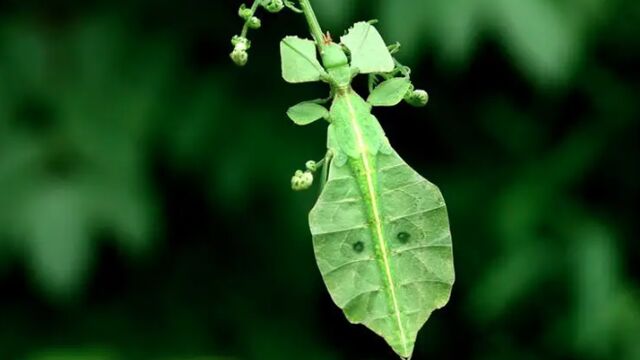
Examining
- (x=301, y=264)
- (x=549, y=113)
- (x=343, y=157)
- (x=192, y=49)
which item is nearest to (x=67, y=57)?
(x=192, y=49)

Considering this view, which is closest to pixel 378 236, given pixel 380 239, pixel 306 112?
pixel 380 239

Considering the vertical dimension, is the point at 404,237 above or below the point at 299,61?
below

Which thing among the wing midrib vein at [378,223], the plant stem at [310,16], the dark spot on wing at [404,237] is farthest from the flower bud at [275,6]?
the dark spot on wing at [404,237]

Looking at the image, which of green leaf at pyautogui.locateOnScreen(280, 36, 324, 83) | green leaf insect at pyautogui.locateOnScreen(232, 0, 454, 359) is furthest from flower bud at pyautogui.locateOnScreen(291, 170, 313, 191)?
green leaf at pyautogui.locateOnScreen(280, 36, 324, 83)

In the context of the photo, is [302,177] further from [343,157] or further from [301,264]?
[301,264]

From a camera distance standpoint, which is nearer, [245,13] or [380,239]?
[380,239]

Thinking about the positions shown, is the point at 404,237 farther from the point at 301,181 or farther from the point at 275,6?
the point at 275,6

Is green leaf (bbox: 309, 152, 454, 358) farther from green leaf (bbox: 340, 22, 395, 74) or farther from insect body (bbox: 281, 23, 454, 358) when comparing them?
green leaf (bbox: 340, 22, 395, 74)
